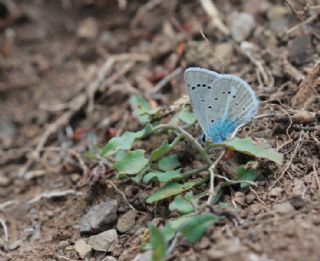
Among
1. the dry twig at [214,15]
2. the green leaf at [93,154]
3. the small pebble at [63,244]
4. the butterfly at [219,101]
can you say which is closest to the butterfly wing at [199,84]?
the butterfly at [219,101]

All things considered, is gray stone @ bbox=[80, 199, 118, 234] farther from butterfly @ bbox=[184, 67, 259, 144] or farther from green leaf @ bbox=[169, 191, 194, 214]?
butterfly @ bbox=[184, 67, 259, 144]

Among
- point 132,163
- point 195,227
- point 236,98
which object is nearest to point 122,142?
point 132,163

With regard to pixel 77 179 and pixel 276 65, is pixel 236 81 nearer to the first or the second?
pixel 276 65

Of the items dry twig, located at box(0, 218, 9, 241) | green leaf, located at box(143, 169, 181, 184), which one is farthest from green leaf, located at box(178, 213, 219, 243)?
dry twig, located at box(0, 218, 9, 241)

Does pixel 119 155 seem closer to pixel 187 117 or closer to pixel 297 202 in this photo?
pixel 187 117

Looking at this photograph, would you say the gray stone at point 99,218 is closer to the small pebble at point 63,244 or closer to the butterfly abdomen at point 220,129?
the small pebble at point 63,244

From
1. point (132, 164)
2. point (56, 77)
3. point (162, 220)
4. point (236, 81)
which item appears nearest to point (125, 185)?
point (132, 164)
